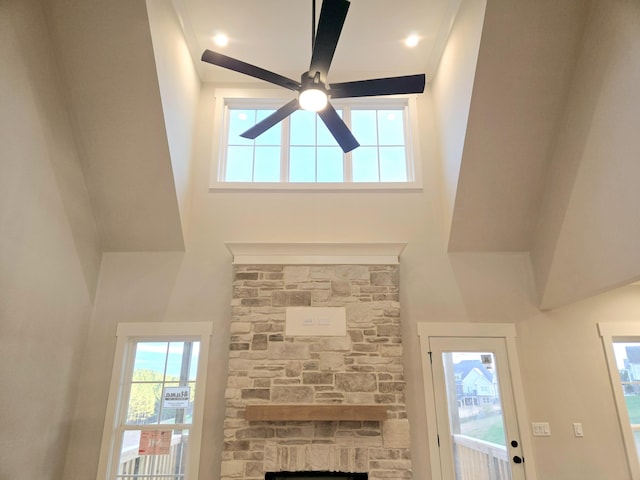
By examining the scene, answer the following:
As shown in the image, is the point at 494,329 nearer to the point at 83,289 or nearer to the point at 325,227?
the point at 325,227

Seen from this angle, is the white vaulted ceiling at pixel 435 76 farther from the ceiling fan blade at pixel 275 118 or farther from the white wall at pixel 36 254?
the ceiling fan blade at pixel 275 118

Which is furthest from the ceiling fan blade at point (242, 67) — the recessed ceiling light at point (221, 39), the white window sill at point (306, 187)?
the recessed ceiling light at point (221, 39)

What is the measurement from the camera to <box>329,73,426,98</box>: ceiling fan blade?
322cm

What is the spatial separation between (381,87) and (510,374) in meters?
3.21

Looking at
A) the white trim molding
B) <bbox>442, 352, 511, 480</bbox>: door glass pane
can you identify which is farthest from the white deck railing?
the white trim molding

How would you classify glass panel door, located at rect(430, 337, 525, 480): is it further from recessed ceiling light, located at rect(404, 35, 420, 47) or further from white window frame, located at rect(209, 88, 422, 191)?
recessed ceiling light, located at rect(404, 35, 420, 47)

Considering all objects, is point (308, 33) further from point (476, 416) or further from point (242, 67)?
point (476, 416)

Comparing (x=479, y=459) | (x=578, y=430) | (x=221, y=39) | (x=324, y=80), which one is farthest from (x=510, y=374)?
(x=221, y=39)

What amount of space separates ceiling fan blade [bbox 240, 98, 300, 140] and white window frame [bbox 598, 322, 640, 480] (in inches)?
157

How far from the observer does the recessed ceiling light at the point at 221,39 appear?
15.7ft

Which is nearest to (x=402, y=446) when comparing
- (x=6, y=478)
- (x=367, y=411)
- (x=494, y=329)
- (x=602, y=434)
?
(x=367, y=411)

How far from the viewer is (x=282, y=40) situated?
4852mm

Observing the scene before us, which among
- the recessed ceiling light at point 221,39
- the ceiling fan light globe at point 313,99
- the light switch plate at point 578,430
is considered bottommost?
the light switch plate at point 578,430

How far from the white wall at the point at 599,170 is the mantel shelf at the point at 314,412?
227cm
